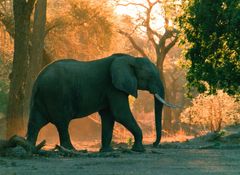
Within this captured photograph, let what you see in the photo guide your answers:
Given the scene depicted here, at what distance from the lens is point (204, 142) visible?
2512cm

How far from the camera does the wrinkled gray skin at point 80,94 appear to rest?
17.6 m

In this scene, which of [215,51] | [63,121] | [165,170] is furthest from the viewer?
[215,51]

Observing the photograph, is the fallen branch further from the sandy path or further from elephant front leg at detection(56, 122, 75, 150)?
elephant front leg at detection(56, 122, 75, 150)

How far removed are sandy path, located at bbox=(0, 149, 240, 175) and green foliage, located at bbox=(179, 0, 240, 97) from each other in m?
7.48

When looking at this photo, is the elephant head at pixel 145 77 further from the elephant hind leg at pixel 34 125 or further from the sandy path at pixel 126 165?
the elephant hind leg at pixel 34 125

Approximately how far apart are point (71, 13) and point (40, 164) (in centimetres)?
2389

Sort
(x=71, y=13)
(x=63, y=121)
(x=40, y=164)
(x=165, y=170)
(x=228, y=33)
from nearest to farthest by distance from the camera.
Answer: (x=165, y=170) → (x=40, y=164) → (x=63, y=121) → (x=228, y=33) → (x=71, y=13)

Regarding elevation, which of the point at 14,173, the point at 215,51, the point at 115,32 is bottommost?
the point at 14,173

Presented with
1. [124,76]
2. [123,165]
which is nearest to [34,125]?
[124,76]

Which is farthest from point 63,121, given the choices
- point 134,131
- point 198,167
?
point 198,167

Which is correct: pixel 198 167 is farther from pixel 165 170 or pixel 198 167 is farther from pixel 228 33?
pixel 228 33

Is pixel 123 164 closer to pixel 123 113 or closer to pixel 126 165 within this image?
pixel 126 165

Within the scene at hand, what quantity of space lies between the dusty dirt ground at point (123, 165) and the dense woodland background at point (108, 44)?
6.10 ft

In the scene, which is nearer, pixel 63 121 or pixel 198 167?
pixel 198 167
